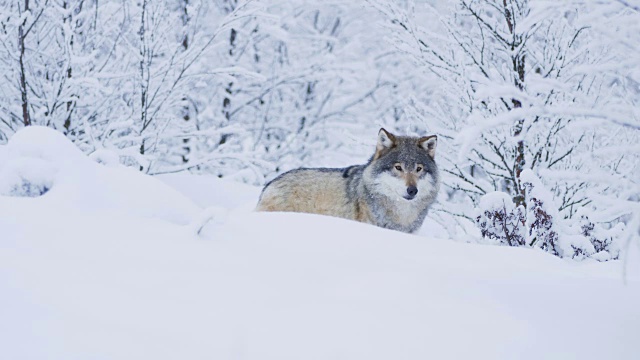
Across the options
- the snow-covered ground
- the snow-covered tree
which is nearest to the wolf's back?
the snow-covered tree

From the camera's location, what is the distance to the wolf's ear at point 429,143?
5.84 meters

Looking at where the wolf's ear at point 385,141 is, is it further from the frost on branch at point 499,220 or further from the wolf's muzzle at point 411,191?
the frost on branch at point 499,220

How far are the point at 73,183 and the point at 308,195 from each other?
2.44 m

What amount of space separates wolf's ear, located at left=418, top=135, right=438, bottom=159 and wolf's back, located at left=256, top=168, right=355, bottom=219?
749 mm

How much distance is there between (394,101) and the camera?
1259 centimetres

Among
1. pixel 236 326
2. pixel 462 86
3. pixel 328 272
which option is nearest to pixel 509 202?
pixel 462 86

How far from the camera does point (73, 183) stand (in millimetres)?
3879

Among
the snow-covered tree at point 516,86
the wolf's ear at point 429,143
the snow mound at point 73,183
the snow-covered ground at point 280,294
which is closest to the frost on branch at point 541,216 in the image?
the snow-covered tree at point 516,86

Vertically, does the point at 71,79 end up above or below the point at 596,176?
below

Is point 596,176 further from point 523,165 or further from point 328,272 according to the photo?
point 523,165

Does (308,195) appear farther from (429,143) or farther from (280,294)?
(280,294)

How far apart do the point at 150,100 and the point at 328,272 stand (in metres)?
5.87

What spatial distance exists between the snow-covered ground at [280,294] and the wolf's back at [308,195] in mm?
2311

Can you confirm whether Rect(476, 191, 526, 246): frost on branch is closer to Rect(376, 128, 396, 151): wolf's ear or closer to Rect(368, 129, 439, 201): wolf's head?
Rect(368, 129, 439, 201): wolf's head
